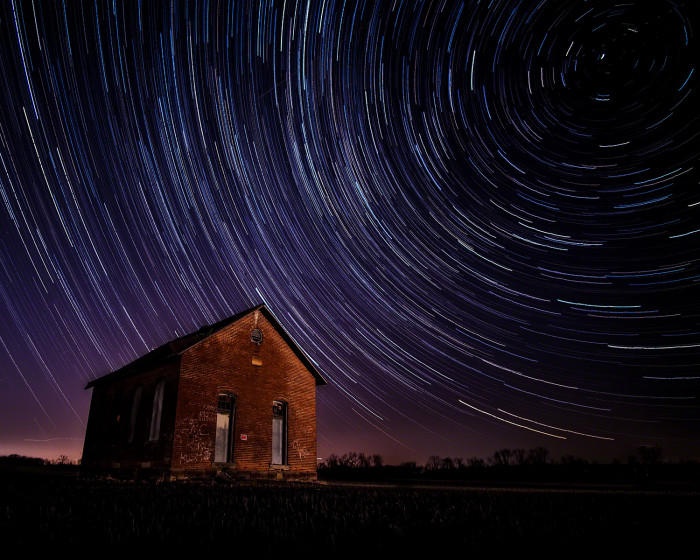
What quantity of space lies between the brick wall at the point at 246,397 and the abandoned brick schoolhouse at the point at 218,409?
0.04 m

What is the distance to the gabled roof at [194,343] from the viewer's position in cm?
1784

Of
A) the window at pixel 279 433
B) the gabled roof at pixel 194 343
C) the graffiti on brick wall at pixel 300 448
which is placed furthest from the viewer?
the graffiti on brick wall at pixel 300 448

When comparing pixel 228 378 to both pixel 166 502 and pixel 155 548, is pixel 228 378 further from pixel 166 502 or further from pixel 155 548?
pixel 155 548

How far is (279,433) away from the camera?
19406 millimetres

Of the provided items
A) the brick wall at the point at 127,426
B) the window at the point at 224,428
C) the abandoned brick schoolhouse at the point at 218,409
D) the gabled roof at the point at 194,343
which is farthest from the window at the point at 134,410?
the window at the point at 224,428

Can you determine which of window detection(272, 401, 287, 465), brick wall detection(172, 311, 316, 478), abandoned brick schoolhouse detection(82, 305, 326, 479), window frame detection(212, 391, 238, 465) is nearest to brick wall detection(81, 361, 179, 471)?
abandoned brick schoolhouse detection(82, 305, 326, 479)

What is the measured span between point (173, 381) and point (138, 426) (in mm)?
3613

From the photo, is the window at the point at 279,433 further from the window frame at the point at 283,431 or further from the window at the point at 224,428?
the window at the point at 224,428

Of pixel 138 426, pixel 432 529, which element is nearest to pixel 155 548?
pixel 432 529

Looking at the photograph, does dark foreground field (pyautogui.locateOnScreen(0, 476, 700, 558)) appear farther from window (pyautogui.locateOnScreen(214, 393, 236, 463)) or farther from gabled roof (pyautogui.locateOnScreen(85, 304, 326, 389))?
gabled roof (pyautogui.locateOnScreen(85, 304, 326, 389))

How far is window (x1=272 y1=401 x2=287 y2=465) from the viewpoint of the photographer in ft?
62.2

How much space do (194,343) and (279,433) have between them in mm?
6062

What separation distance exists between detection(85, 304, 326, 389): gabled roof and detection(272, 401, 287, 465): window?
8.90ft

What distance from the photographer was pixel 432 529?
568cm
